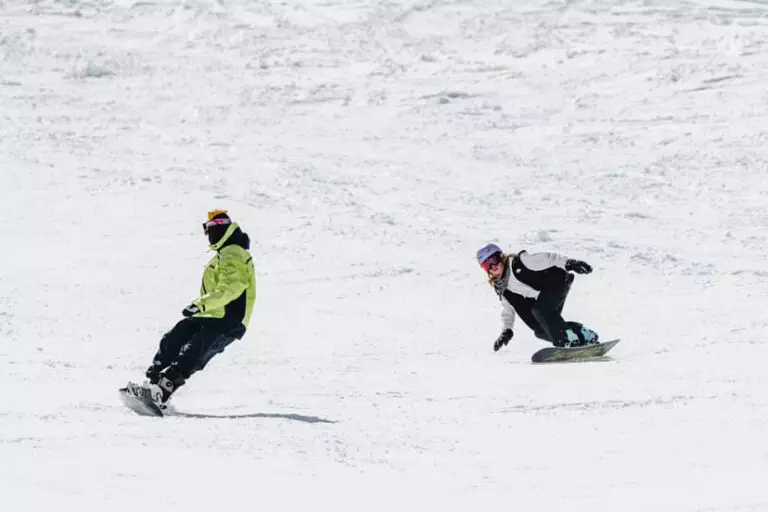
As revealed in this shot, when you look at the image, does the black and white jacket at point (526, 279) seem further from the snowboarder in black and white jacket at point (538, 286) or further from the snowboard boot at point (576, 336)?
the snowboard boot at point (576, 336)

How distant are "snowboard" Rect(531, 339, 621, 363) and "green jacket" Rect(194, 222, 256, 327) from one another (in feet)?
9.70

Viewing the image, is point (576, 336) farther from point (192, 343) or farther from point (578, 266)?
point (192, 343)

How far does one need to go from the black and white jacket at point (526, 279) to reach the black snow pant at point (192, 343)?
2.95 meters

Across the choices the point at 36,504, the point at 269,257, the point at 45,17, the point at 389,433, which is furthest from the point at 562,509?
the point at 45,17

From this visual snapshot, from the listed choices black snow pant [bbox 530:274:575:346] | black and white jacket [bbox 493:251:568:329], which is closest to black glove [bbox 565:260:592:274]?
black and white jacket [bbox 493:251:568:329]

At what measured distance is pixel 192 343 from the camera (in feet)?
22.9

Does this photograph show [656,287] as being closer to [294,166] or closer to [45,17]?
[294,166]

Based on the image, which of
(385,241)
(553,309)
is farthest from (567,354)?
(385,241)

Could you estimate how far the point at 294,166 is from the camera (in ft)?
60.0

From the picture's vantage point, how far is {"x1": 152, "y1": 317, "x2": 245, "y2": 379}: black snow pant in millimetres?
6934

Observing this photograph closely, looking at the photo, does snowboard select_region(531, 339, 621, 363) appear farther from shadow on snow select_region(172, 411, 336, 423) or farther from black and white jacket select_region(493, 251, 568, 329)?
shadow on snow select_region(172, 411, 336, 423)

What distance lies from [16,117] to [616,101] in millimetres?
11745

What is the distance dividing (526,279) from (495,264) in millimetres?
302

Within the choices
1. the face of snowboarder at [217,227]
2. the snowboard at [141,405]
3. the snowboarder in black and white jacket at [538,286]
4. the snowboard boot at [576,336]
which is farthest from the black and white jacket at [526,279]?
the snowboard at [141,405]
